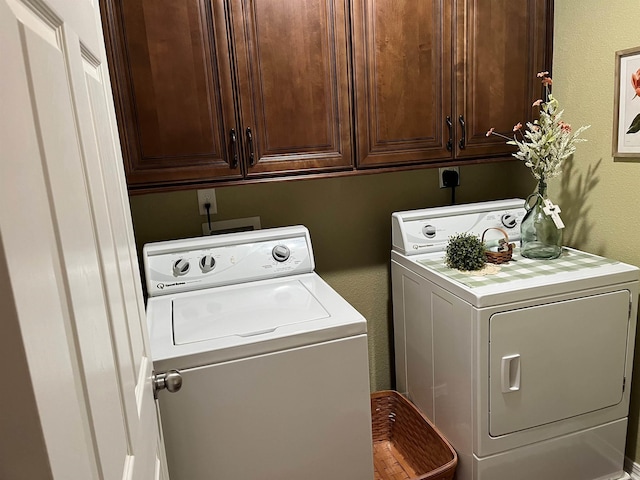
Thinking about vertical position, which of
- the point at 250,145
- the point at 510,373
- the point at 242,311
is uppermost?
the point at 250,145

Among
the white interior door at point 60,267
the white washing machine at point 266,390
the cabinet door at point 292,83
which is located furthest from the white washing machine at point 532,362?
the white interior door at point 60,267

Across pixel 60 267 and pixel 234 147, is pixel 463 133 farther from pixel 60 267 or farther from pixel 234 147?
pixel 60 267

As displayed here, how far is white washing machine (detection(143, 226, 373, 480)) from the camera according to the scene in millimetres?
1329

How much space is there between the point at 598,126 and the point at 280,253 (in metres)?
1.37

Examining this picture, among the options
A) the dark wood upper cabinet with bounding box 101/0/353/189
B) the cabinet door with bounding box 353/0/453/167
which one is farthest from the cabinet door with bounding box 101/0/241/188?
the cabinet door with bounding box 353/0/453/167

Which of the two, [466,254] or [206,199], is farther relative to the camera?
[206,199]

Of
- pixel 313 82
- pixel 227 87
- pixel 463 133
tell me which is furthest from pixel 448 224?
pixel 227 87

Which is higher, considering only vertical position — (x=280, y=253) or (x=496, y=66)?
(x=496, y=66)

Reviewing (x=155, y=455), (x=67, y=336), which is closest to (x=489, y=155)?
(x=155, y=455)

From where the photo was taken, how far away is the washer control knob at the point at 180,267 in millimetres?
1793

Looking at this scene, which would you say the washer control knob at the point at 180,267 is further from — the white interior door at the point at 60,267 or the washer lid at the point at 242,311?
the white interior door at the point at 60,267

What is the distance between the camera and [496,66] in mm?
1944

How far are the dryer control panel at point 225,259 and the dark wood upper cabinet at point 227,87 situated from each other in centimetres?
28

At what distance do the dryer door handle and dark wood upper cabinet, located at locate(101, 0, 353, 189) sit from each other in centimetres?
→ 94
